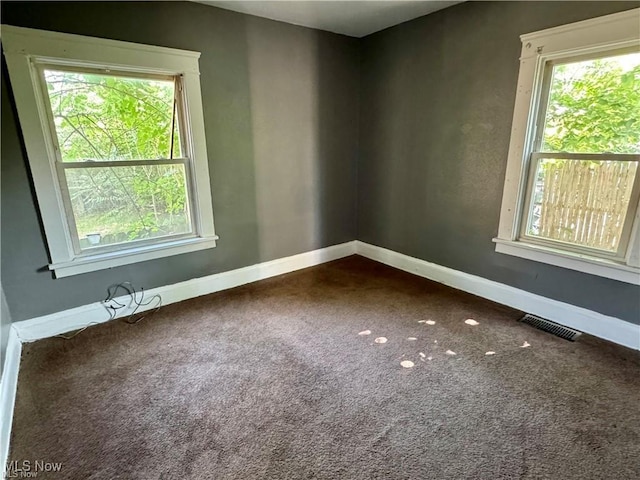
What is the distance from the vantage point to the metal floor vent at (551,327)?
2.42 m

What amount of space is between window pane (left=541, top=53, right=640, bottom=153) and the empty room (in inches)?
0.5

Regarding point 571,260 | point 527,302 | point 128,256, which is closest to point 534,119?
point 571,260

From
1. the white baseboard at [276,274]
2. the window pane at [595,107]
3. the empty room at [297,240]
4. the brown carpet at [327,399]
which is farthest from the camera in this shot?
the window pane at [595,107]

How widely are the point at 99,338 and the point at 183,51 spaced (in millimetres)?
2230

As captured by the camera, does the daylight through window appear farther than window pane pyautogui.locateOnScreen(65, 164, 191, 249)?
No

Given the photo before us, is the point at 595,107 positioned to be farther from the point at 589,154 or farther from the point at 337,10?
the point at 337,10

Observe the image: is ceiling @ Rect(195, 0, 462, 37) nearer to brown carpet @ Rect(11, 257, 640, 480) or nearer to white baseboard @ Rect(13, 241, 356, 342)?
white baseboard @ Rect(13, 241, 356, 342)

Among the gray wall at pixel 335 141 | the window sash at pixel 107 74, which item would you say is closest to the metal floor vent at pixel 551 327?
the gray wall at pixel 335 141

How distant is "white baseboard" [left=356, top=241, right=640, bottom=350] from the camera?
7.62ft

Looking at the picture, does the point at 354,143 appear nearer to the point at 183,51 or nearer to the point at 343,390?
the point at 183,51

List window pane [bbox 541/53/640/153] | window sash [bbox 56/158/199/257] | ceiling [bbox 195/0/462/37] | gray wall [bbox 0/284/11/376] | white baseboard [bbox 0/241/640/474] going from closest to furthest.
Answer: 1. gray wall [bbox 0/284/11/376]
2. white baseboard [bbox 0/241/640/474]
3. window pane [bbox 541/53/640/153]
4. window sash [bbox 56/158/199/257]
5. ceiling [bbox 195/0/462/37]

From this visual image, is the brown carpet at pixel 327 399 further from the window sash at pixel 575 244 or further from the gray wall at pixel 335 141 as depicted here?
the window sash at pixel 575 244

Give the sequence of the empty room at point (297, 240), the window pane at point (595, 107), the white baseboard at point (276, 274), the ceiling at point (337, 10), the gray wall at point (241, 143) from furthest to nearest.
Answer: the ceiling at point (337, 10)
the gray wall at point (241, 143)
the window pane at point (595, 107)
the white baseboard at point (276, 274)
the empty room at point (297, 240)

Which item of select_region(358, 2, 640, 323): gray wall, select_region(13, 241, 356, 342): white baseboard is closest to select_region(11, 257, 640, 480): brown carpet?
select_region(13, 241, 356, 342): white baseboard
